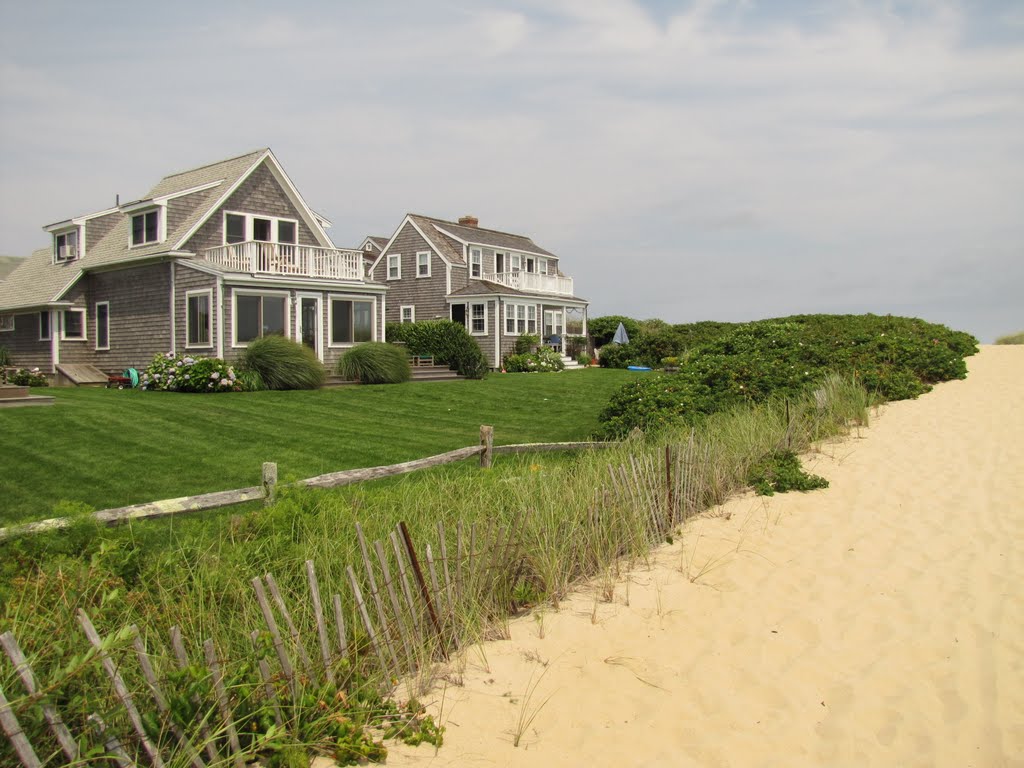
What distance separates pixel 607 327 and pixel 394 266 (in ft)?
41.3

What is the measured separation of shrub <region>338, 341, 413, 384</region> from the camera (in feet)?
76.2

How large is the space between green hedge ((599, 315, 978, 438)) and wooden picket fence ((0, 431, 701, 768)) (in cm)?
667

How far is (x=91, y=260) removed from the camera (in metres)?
27.4

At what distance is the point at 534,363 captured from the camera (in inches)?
1284

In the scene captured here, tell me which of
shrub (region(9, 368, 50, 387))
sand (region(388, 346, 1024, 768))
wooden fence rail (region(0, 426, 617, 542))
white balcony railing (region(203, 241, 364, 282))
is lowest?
sand (region(388, 346, 1024, 768))

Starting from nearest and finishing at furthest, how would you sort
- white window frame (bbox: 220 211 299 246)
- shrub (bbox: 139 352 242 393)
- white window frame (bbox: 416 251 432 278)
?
Answer: shrub (bbox: 139 352 242 393) → white window frame (bbox: 220 211 299 246) → white window frame (bbox: 416 251 432 278)

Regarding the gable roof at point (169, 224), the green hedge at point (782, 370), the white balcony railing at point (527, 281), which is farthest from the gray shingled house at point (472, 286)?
the green hedge at point (782, 370)

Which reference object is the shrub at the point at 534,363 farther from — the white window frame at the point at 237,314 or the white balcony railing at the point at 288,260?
the white window frame at the point at 237,314

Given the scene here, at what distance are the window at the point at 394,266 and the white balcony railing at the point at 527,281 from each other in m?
4.40

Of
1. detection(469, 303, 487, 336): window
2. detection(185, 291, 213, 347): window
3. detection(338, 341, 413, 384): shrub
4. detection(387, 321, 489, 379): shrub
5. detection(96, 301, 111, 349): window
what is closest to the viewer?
detection(185, 291, 213, 347): window

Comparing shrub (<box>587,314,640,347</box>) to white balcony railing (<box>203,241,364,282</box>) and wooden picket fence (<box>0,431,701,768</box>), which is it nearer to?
white balcony railing (<box>203,241,364,282</box>)

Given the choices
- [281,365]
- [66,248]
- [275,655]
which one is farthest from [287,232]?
[275,655]

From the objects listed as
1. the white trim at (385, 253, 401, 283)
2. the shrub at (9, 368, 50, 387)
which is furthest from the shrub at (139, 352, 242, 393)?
the white trim at (385, 253, 401, 283)

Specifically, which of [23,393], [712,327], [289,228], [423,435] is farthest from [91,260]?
[712,327]
